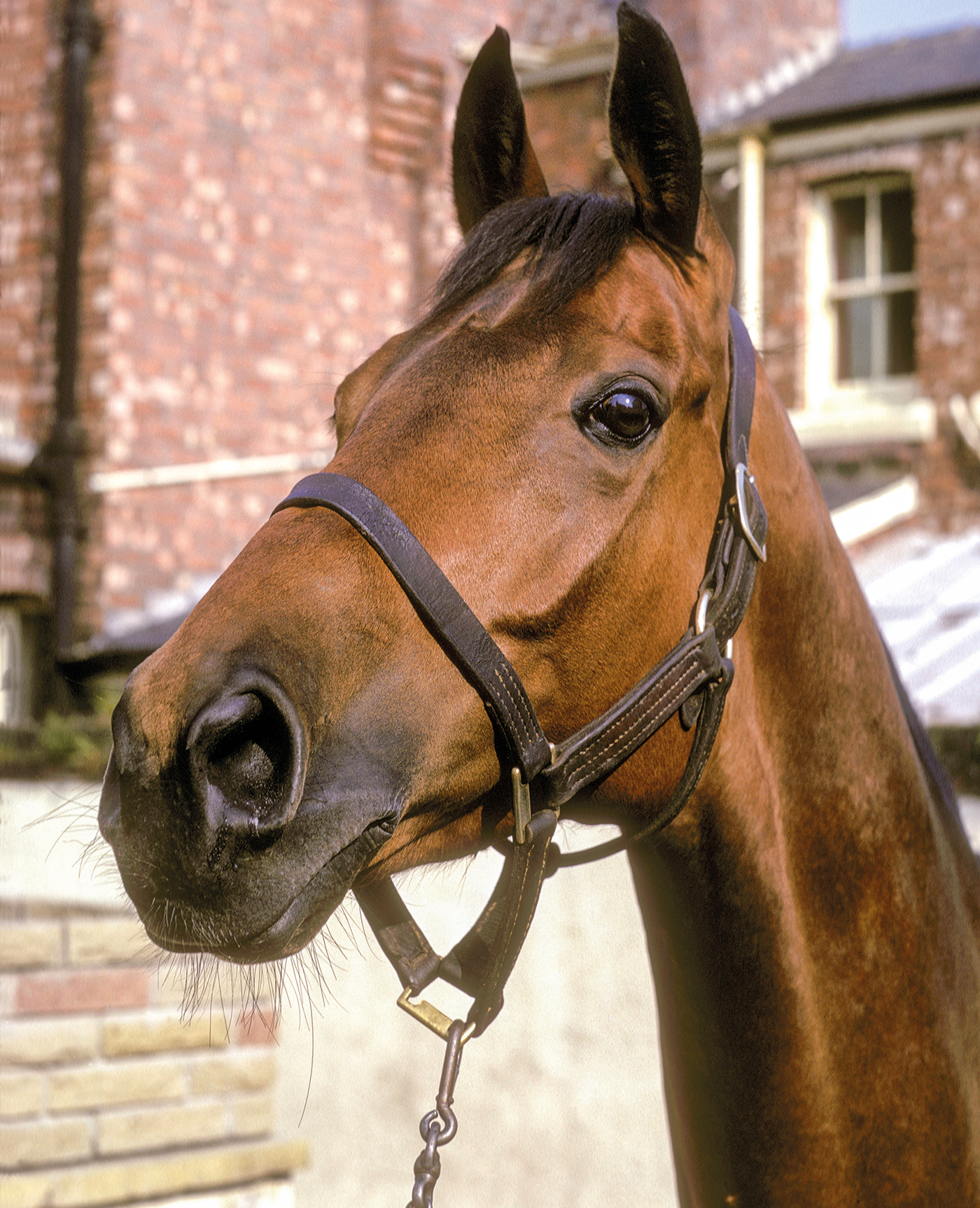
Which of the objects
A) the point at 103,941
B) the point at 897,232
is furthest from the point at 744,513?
the point at 897,232

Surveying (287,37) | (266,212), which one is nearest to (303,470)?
(266,212)

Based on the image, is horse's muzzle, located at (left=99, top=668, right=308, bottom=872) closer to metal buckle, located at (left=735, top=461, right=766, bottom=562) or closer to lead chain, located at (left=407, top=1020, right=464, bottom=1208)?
lead chain, located at (left=407, top=1020, right=464, bottom=1208)

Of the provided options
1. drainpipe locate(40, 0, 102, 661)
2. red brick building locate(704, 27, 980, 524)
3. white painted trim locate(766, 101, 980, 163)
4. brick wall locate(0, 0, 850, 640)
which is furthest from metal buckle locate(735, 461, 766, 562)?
white painted trim locate(766, 101, 980, 163)

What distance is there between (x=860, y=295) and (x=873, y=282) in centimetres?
14

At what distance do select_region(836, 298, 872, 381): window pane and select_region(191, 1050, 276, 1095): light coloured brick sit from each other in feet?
28.0

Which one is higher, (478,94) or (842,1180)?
(478,94)

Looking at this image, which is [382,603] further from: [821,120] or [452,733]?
[821,120]

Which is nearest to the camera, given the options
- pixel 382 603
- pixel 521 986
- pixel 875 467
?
pixel 382 603

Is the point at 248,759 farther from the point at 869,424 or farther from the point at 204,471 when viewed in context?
the point at 869,424

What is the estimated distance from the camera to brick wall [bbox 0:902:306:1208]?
8.30 feet

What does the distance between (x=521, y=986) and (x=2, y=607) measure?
596cm

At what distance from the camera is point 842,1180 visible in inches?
65.4

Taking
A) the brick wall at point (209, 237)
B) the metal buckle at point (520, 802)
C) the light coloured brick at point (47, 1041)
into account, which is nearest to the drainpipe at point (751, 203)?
the brick wall at point (209, 237)

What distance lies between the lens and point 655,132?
1.71 metres
